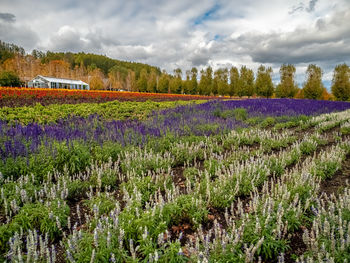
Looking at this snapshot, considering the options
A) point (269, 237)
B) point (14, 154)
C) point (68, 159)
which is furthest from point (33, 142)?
point (269, 237)

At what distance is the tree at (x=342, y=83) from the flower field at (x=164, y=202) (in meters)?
40.0

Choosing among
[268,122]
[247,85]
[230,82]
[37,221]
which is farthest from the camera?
[230,82]

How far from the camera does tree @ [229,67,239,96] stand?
53.1 metres

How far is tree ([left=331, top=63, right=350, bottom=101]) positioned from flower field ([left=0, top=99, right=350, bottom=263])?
131 feet

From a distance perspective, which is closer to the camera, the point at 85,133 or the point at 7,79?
the point at 85,133

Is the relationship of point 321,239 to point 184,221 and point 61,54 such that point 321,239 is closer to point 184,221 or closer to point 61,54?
point 184,221

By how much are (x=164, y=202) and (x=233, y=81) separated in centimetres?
5663

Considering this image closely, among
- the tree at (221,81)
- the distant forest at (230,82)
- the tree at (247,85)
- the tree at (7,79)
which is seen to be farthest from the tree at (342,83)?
the tree at (7,79)

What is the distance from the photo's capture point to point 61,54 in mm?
124375

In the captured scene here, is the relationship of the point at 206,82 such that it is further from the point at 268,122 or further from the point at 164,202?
the point at 164,202

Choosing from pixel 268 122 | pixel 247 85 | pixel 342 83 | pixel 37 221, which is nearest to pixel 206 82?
pixel 247 85

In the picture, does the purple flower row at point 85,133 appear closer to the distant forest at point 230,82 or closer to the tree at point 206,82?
the distant forest at point 230,82

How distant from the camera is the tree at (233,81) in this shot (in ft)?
174

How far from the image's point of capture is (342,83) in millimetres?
37906
